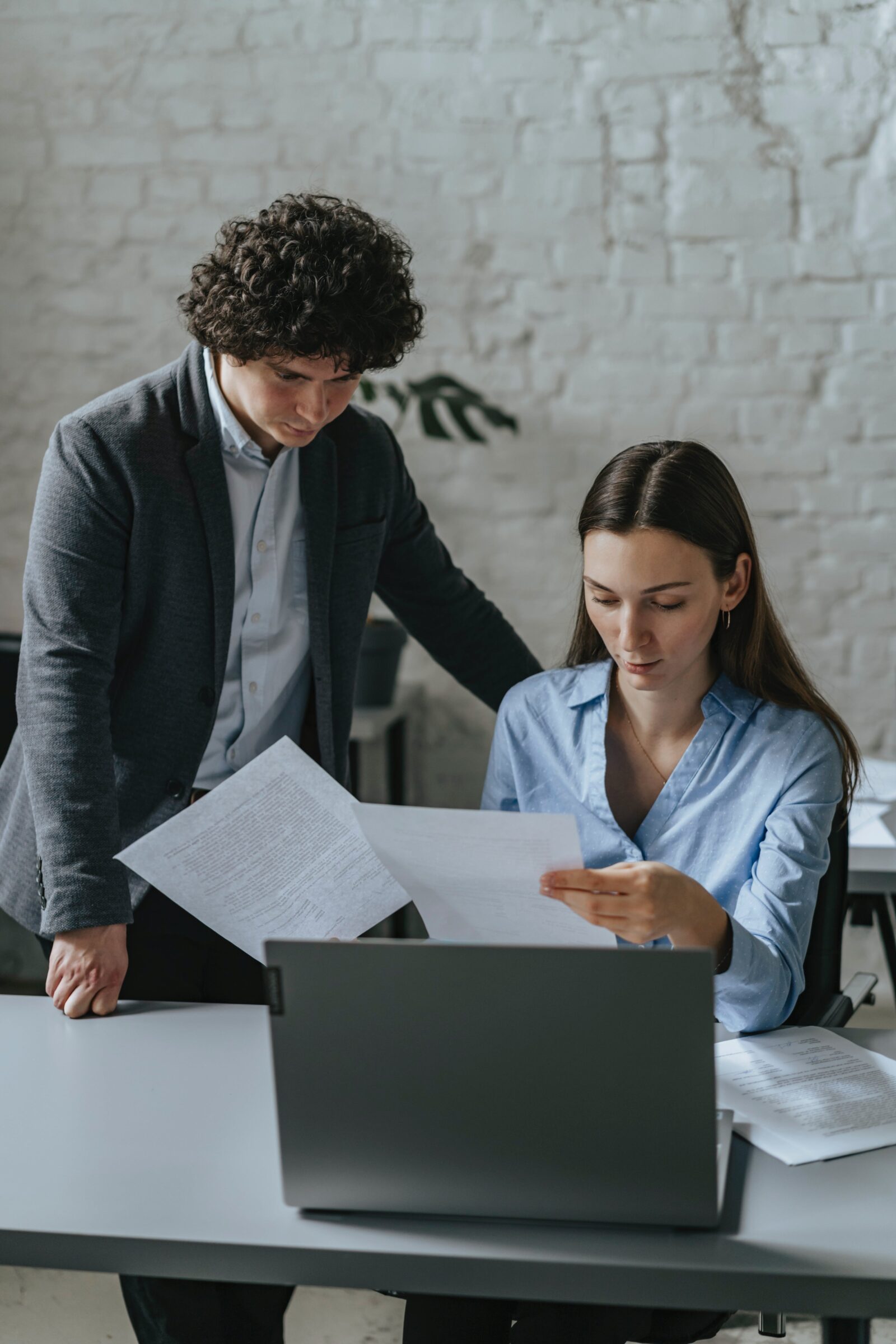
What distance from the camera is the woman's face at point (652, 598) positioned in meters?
1.35

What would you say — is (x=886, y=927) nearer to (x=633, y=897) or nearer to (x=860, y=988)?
(x=860, y=988)

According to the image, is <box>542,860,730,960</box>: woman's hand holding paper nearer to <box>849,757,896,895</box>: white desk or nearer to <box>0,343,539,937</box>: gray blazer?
<box>0,343,539,937</box>: gray blazer

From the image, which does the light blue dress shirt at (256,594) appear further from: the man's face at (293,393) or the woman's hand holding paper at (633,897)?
the woman's hand holding paper at (633,897)

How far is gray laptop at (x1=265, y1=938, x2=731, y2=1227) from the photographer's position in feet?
2.54

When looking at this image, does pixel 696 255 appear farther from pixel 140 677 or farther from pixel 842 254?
pixel 140 677

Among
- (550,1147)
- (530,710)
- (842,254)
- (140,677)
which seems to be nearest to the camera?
(550,1147)

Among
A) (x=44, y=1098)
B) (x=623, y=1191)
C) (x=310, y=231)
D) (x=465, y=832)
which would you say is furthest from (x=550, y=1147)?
(x=310, y=231)

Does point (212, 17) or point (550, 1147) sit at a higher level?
point (212, 17)

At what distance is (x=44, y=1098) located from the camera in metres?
1.04

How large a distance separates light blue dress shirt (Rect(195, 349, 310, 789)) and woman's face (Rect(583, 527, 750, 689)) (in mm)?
374

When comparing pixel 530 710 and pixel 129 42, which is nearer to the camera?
pixel 530 710

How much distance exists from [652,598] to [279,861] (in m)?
0.50

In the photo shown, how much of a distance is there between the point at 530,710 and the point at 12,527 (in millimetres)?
2307

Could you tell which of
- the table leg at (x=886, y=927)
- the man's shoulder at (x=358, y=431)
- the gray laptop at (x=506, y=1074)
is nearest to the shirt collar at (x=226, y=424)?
the man's shoulder at (x=358, y=431)
